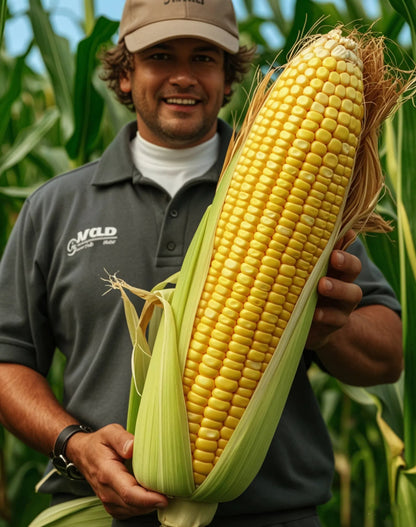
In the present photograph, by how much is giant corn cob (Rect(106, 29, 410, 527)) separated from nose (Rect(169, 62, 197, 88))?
2.08ft

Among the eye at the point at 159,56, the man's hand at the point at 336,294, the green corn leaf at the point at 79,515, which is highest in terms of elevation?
the eye at the point at 159,56

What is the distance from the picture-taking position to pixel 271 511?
1.86 meters

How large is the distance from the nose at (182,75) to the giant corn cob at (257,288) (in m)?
0.63

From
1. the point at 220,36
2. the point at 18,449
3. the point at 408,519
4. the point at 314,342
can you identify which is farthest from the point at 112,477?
the point at 18,449

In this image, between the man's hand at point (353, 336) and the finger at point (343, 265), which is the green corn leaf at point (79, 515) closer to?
the man's hand at point (353, 336)

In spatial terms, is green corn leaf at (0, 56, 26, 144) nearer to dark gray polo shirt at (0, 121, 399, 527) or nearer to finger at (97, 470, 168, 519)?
dark gray polo shirt at (0, 121, 399, 527)

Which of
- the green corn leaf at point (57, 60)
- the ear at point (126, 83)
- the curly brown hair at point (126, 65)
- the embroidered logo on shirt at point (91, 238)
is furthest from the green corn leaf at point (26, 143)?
the embroidered logo on shirt at point (91, 238)

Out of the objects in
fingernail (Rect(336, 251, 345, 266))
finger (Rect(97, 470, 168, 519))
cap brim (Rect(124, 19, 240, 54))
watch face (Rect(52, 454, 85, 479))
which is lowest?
watch face (Rect(52, 454, 85, 479))

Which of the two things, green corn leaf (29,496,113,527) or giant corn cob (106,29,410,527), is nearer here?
giant corn cob (106,29,410,527)

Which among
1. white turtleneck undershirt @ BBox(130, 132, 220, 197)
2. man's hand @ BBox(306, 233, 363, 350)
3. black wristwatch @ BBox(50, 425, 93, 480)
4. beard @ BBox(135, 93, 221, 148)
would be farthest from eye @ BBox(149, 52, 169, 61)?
black wristwatch @ BBox(50, 425, 93, 480)

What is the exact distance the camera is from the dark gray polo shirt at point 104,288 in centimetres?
195

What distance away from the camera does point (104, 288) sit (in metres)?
2.02

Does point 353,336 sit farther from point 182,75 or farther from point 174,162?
point 182,75

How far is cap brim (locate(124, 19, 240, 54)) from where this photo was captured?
2.06 meters
